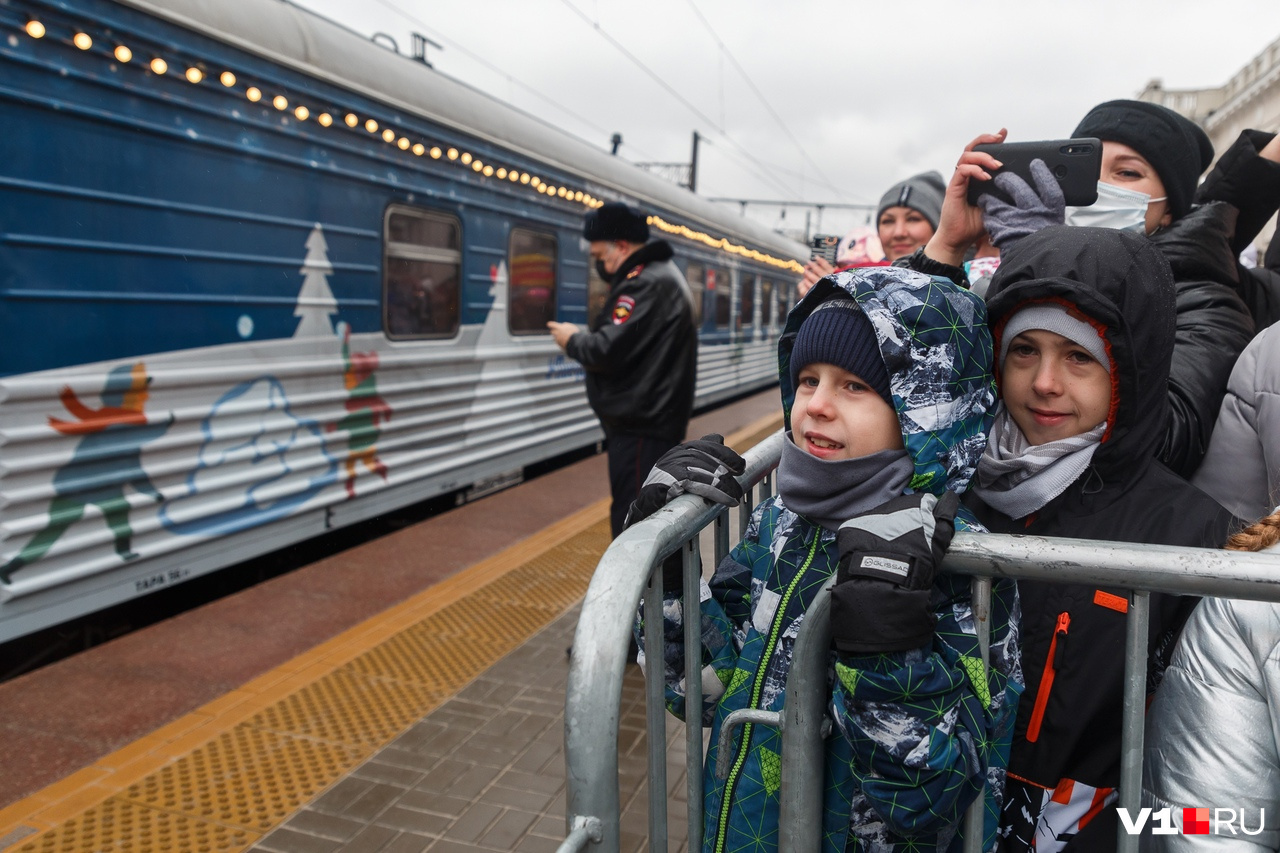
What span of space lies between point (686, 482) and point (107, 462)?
3.12 metres

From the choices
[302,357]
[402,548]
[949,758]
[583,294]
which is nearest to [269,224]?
[302,357]

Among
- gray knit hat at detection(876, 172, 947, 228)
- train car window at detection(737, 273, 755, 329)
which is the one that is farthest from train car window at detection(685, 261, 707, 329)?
gray knit hat at detection(876, 172, 947, 228)

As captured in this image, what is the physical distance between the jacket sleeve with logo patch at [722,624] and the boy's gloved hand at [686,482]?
0.48ft

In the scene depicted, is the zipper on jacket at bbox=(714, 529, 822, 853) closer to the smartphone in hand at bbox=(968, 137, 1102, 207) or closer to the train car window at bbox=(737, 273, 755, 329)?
the smartphone in hand at bbox=(968, 137, 1102, 207)

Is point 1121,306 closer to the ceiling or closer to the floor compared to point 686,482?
closer to the ceiling

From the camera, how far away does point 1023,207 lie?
1924 millimetres

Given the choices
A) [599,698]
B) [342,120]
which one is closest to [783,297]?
[342,120]

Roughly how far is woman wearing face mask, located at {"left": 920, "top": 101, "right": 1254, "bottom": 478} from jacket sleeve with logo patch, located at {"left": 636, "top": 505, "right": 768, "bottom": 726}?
2.73 feet

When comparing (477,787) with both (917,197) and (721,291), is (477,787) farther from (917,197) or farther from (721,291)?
(721,291)

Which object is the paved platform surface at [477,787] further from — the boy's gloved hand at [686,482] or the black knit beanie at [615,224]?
the black knit beanie at [615,224]

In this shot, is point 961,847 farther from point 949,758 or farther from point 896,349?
point 896,349

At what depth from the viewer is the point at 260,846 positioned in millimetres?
2609

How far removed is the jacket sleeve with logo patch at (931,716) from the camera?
1.20m

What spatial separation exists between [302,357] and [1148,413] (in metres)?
4.09
